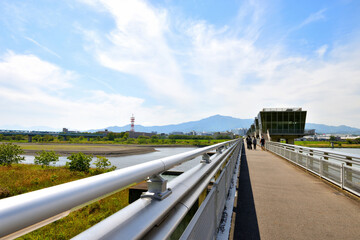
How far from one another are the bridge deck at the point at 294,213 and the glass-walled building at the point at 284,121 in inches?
2153

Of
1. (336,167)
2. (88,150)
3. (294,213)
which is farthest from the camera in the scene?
(88,150)

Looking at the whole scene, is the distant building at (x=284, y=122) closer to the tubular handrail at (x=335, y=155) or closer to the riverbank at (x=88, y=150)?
the riverbank at (x=88, y=150)

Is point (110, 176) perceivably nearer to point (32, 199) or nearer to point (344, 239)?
point (32, 199)

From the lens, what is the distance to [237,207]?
4.98 m

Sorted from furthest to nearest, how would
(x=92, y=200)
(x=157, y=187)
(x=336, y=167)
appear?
(x=336, y=167)
(x=157, y=187)
(x=92, y=200)

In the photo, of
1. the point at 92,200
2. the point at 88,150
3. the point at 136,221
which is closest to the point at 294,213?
the point at 136,221

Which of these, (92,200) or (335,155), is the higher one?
(92,200)

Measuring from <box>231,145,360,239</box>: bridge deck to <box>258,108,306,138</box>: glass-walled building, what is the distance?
2153 inches

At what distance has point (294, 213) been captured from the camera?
456cm

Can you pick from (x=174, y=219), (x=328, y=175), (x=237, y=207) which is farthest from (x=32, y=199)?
(x=328, y=175)

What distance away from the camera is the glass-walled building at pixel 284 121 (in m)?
57.3

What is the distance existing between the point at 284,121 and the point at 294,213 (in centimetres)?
5906

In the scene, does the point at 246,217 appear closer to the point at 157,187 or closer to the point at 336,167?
the point at 157,187

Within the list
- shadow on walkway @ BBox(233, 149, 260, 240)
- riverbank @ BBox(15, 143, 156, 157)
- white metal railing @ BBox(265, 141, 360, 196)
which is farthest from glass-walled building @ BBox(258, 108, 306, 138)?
shadow on walkway @ BBox(233, 149, 260, 240)
